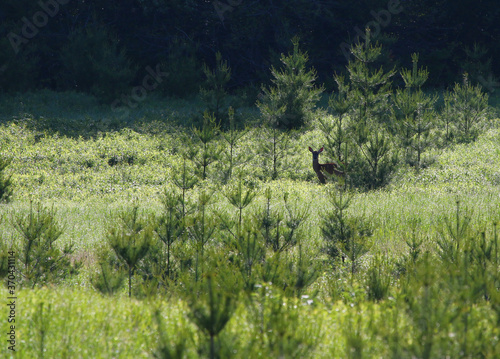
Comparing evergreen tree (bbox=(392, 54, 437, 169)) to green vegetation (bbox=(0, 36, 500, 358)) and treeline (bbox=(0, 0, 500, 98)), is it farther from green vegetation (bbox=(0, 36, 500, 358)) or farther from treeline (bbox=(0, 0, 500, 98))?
treeline (bbox=(0, 0, 500, 98))

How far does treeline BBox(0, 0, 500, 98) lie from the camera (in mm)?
33906

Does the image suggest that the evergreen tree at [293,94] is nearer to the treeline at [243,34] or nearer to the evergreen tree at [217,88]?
the evergreen tree at [217,88]

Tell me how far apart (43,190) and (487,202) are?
13.5m

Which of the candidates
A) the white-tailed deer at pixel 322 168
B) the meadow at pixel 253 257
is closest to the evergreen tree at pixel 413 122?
the meadow at pixel 253 257

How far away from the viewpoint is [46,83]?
121ft

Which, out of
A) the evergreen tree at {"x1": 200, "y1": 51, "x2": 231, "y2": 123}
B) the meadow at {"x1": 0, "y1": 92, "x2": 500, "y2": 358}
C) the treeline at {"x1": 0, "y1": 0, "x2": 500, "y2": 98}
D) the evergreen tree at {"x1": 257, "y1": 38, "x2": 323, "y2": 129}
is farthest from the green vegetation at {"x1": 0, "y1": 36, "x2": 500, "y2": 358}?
the treeline at {"x1": 0, "y1": 0, "x2": 500, "y2": 98}

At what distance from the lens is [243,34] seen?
37.2m

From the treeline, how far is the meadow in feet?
39.4

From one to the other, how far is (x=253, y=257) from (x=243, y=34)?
3234 cm

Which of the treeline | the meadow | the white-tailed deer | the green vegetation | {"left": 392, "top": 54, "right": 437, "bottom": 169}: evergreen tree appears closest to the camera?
the meadow

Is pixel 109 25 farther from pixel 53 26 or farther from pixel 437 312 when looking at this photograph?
pixel 437 312

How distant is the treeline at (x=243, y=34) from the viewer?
1335 inches

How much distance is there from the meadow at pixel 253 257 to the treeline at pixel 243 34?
12014 millimetres

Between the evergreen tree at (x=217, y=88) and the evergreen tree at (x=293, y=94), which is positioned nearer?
the evergreen tree at (x=293, y=94)
